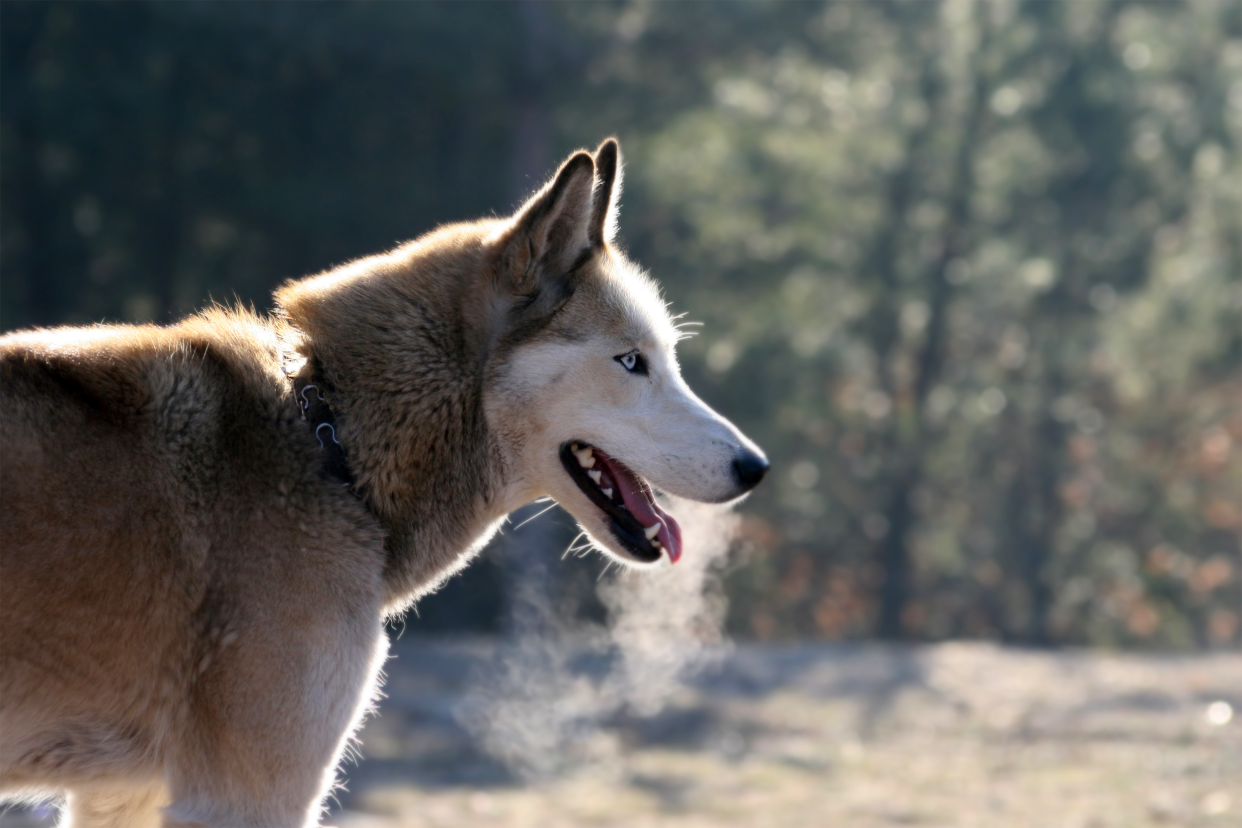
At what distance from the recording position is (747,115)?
53.6ft

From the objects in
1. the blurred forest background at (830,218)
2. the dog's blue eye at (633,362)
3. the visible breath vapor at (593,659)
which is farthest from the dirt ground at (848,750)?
the dog's blue eye at (633,362)

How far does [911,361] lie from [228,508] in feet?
58.0

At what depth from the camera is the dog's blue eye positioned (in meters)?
3.41

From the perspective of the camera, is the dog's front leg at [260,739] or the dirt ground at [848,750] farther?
the dirt ground at [848,750]

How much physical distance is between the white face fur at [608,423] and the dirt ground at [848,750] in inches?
150

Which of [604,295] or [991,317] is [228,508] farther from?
[991,317]

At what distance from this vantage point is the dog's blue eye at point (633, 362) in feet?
11.2

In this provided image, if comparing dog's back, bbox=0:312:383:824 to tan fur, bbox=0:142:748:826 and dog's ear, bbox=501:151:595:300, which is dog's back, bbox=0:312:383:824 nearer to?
tan fur, bbox=0:142:748:826

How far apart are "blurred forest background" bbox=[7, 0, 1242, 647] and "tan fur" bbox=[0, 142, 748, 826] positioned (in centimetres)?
974

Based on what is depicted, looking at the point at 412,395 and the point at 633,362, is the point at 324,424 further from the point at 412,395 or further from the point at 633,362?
the point at 633,362

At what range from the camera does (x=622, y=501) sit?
344 cm

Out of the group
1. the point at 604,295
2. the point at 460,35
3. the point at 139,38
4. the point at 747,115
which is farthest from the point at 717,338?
the point at 604,295

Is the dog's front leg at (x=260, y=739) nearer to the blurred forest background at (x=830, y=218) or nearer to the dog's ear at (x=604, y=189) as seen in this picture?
the dog's ear at (x=604, y=189)

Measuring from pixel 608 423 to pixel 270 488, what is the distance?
914 mm
